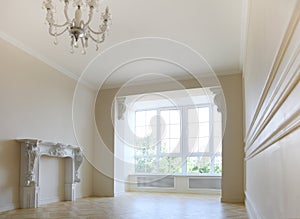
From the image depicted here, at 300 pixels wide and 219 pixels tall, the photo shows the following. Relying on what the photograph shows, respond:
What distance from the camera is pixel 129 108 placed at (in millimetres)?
8578

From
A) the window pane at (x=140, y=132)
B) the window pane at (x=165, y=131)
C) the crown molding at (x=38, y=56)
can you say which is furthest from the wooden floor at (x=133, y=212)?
the window pane at (x=140, y=132)

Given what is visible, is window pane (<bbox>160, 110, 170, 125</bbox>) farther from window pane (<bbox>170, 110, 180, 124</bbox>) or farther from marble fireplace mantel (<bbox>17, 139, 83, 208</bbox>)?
marble fireplace mantel (<bbox>17, 139, 83, 208</bbox>)

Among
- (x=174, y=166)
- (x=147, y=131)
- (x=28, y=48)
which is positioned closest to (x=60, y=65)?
(x=28, y=48)

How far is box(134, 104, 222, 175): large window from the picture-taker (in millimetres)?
8125

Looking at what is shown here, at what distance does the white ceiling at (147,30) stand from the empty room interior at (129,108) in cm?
2

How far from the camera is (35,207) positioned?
4977 mm

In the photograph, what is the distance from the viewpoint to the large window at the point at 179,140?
8125 millimetres

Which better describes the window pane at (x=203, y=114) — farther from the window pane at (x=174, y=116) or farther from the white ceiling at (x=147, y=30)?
the white ceiling at (x=147, y=30)

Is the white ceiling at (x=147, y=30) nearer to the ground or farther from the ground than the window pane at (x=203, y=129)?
farther from the ground

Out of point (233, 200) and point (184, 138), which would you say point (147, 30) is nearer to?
point (233, 200)

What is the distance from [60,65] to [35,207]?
2.72 m

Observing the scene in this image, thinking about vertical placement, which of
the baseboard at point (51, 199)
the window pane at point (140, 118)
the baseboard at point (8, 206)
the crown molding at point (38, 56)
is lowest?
the baseboard at point (51, 199)

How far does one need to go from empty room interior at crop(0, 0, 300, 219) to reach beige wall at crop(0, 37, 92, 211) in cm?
2

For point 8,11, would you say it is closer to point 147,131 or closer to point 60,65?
point 60,65
